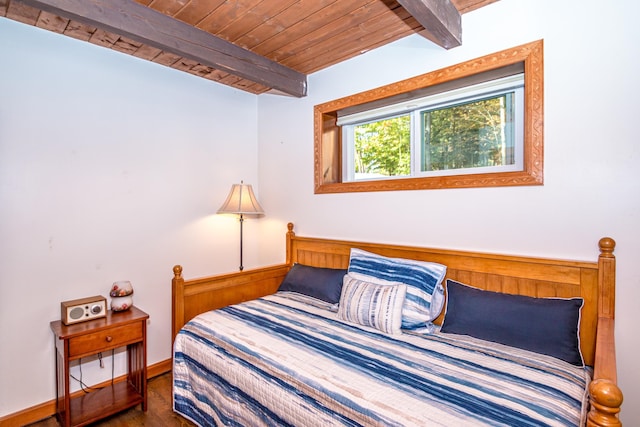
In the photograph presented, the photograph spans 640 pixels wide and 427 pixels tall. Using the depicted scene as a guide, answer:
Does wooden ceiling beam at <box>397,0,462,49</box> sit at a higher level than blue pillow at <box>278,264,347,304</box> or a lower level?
higher

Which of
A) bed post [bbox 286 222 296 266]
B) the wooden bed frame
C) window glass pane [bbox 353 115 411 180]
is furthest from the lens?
bed post [bbox 286 222 296 266]

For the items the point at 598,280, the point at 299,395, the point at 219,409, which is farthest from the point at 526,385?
the point at 219,409

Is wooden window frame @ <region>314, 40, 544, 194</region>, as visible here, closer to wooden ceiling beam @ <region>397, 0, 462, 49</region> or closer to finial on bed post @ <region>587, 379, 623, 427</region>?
wooden ceiling beam @ <region>397, 0, 462, 49</region>

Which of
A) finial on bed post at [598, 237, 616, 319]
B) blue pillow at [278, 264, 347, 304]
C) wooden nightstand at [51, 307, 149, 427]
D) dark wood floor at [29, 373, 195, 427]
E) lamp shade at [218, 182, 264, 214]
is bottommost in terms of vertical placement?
dark wood floor at [29, 373, 195, 427]

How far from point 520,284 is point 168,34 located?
→ 2.41 metres

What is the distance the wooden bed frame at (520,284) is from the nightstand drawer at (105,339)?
Result: 0.25 meters

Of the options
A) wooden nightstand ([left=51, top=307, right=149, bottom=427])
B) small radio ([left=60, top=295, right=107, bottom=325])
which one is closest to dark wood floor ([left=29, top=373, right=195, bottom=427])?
wooden nightstand ([left=51, top=307, right=149, bottom=427])

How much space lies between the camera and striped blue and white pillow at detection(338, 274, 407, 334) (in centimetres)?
176

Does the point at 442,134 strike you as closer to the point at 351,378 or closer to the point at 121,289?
the point at 351,378

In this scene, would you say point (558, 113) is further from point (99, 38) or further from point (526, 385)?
point (99, 38)

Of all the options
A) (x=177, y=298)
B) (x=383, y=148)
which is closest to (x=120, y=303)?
(x=177, y=298)

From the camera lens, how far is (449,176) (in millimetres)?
1982

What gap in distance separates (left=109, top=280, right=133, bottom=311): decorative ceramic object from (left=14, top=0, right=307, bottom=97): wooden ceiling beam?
1527mm

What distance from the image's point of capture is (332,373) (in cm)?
132
